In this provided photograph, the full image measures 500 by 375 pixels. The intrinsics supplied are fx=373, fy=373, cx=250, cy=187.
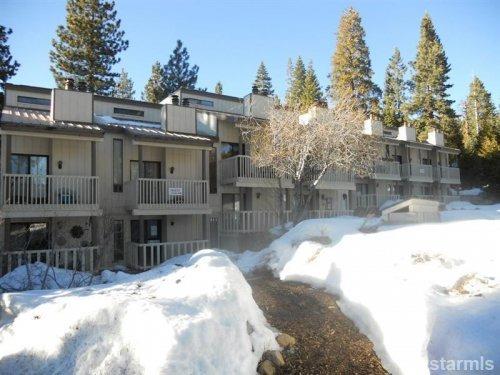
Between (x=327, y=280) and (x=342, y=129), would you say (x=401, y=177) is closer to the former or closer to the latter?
(x=342, y=129)

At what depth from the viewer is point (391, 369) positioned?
623cm

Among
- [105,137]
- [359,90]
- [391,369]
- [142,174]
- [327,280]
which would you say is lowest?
[391,369]

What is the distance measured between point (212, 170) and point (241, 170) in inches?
70.9

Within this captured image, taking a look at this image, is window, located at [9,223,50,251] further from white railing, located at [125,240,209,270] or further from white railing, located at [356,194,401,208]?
white railing, located at [356,194,401,208]

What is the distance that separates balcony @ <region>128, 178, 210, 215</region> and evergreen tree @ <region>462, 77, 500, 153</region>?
35.4 meters

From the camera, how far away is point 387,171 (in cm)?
2798

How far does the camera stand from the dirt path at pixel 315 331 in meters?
6.31

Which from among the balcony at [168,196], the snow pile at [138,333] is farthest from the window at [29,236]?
the snow pile at [138,333]

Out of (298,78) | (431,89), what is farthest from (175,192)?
(298,78)

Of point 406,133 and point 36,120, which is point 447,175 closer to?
point 406,133

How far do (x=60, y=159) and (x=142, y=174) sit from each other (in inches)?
130

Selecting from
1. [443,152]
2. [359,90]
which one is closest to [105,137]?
[443,152]

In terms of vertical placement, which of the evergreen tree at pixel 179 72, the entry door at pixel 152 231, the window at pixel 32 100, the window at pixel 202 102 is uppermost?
the evergreen tree at pixel 179 72

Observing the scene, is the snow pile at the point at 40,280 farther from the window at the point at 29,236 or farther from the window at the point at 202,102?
the window at the point at 202,102
